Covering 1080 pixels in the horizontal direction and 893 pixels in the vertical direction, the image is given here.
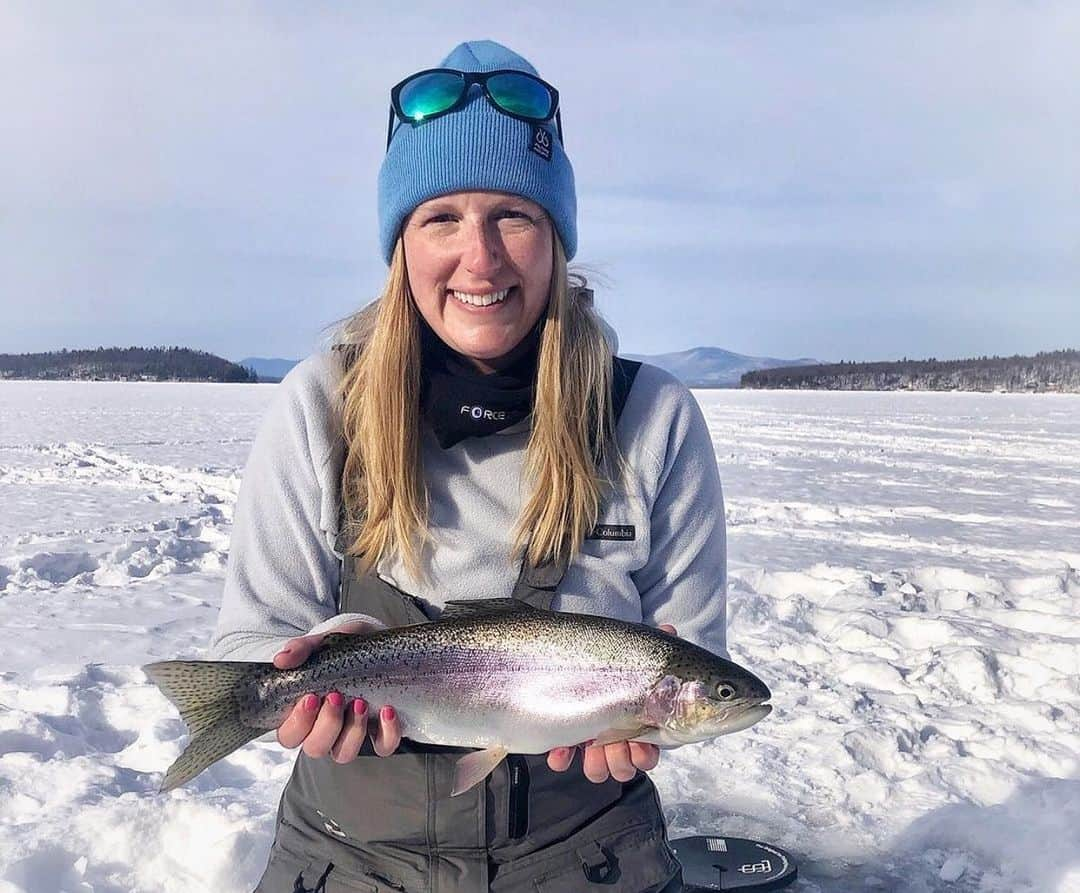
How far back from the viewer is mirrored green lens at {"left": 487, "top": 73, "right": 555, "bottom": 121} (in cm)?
277

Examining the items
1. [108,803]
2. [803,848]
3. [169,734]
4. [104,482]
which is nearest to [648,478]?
[803,848]

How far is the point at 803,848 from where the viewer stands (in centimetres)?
373

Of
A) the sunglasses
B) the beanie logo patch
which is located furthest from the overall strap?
the sunglasses

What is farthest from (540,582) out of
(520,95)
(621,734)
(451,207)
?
(520,95)

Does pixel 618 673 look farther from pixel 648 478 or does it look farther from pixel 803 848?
pixel 803 848

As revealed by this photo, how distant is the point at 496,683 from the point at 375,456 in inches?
28.8

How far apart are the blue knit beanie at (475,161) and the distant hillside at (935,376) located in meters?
103

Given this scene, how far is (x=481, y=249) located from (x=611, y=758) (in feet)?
4.68

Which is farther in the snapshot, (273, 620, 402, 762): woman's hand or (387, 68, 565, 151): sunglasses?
(387, 68, 565, 151): sunglasses

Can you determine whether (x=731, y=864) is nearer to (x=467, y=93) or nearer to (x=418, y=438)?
(x=418, y=438)

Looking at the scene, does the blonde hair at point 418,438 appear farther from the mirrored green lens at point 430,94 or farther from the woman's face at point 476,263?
the mirrored green lens at point 430,94

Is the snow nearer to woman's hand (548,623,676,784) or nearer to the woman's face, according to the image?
woman's hand (548,623,676,784)

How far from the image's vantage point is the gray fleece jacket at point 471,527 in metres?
2.62

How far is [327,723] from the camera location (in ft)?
7.47
